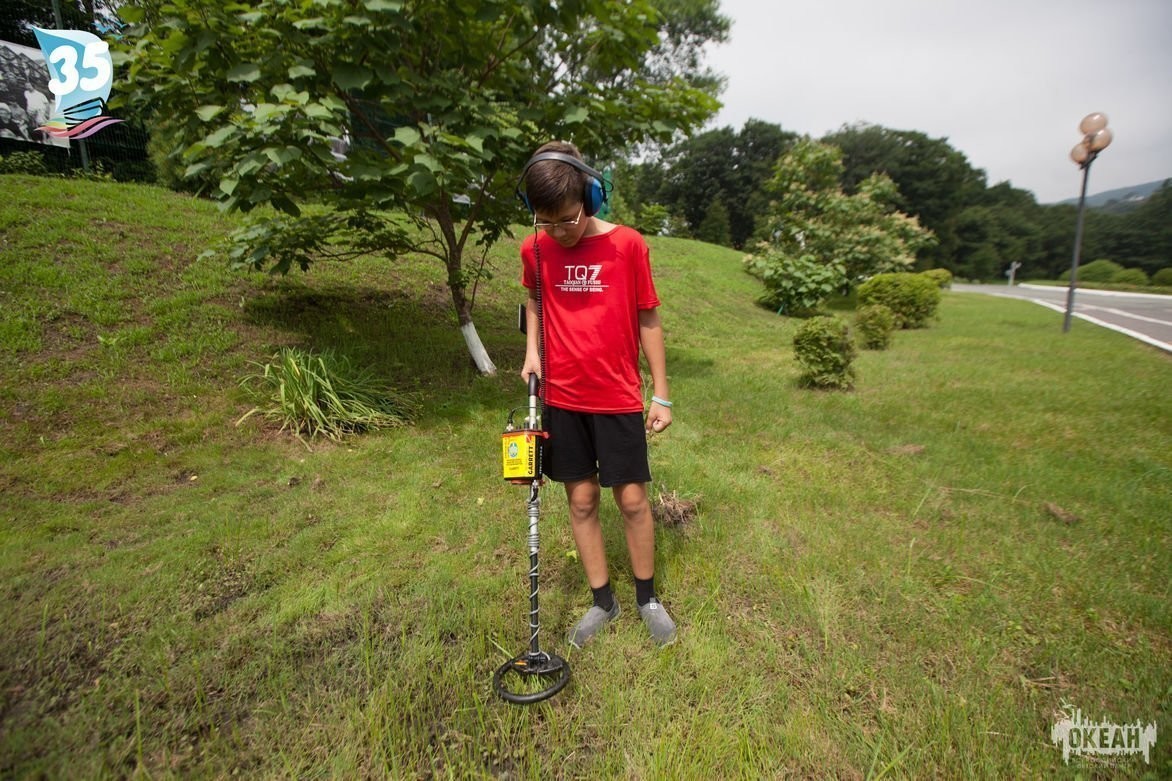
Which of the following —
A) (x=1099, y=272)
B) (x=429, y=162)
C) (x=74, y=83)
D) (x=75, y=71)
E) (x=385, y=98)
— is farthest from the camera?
(x=1099, y=272)

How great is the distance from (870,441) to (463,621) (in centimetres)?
368

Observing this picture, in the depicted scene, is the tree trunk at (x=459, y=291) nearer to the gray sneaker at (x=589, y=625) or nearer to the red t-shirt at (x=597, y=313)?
the red t-shirt at (x=597, y=313)

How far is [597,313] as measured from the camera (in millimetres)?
2012

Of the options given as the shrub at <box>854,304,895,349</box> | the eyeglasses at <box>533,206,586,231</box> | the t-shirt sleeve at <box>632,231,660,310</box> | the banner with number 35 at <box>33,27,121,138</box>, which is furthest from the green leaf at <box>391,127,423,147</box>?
the banner with number 35 at <box>33,27,121,138</box>

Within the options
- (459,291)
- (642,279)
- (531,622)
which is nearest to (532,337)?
(642,279)

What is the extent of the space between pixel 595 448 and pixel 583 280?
700 millimetres

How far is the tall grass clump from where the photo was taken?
415 centimetres

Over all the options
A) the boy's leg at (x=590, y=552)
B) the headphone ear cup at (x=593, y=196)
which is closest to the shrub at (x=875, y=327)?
the boy's leg at (x=590, y=552)

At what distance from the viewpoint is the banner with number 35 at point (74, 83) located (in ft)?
29.5

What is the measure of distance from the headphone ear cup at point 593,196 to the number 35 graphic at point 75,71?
11456 mm

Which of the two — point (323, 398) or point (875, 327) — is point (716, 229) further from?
point (323, 398)

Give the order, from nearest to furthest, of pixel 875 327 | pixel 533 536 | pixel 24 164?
pixel 533 536, pixel 24 164, pixel 875 327

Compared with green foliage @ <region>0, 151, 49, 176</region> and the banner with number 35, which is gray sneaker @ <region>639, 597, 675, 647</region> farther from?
the banner with number 35

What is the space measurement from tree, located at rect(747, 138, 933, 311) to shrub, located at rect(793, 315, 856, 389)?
850 cm
